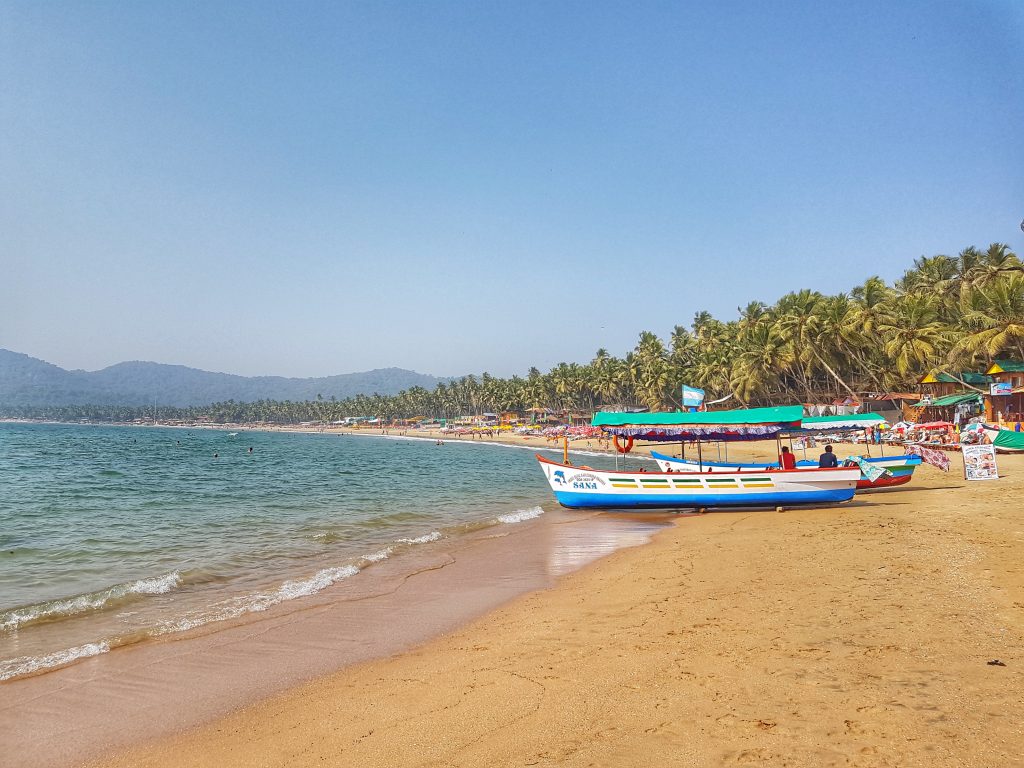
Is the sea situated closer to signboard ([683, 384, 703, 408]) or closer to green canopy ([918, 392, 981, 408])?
signboard ([683, 384, 703, 408])

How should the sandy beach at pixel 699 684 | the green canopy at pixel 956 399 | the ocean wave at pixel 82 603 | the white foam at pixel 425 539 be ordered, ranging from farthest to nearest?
the green canopy at pixel 956 399 < the white foam at pixel 425 539 < the ocean wave at pixel 82 603 < the sandy beach at pixel 699 684

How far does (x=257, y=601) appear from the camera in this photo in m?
10.4

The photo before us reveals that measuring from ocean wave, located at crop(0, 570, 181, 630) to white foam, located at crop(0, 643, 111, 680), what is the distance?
70.9 inches

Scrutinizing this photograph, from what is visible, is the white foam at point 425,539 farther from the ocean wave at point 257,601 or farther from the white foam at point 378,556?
the ocean wave at point 257,601

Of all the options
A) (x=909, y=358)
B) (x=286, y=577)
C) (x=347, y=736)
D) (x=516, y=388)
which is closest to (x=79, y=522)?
(x=286, y=577)

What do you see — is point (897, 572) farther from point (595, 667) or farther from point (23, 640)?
point (23, 640)

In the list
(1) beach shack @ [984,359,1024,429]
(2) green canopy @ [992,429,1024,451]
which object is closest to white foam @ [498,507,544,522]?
(2) green canopy @ [992,429,1024,451]

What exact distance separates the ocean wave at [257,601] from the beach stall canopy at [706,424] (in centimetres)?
1048

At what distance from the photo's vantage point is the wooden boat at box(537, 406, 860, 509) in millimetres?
18347

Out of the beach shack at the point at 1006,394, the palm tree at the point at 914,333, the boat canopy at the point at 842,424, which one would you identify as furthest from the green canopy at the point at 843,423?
the palm tree at the point at 914,333

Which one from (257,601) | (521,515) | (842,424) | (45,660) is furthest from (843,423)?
(45,660)

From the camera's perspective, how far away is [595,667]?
6.43 metres

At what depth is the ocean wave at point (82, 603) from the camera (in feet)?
31.1

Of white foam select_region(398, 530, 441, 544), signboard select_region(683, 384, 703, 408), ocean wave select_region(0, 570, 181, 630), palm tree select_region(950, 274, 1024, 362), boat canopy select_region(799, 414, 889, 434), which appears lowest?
white foam select_region(398, 530, 441, 544)
